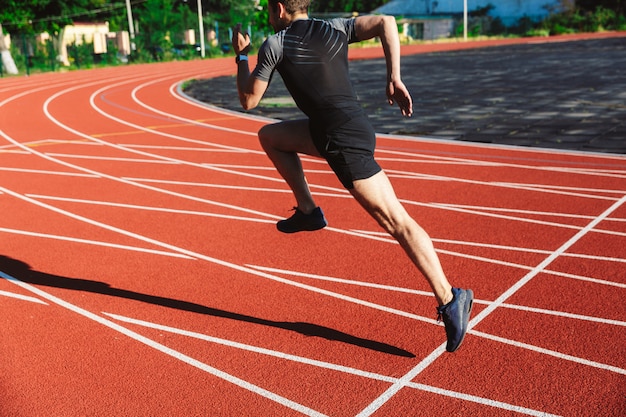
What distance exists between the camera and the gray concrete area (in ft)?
33.1

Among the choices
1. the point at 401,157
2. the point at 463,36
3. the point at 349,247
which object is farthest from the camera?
the point at 463,36

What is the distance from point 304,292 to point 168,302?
0.84 metres

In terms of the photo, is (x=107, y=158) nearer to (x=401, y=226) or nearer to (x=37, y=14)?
(x=401, y=226)

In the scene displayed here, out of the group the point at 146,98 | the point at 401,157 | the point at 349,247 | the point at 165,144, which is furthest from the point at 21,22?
the point at 349,247

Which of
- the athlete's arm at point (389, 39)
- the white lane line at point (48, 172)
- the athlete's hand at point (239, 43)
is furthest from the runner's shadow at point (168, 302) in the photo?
the white lane line at point (48, 172)

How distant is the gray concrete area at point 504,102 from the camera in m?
10.1

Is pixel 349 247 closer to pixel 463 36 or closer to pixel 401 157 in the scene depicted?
pixel 401 157

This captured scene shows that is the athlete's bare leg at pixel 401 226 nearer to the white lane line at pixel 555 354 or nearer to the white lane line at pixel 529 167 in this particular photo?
the white lane line at pixel 555 354

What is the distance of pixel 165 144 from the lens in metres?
10.5

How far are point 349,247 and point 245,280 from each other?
0.99 metres

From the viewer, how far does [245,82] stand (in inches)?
136

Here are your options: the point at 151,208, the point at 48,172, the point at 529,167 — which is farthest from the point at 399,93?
the point at 48,172

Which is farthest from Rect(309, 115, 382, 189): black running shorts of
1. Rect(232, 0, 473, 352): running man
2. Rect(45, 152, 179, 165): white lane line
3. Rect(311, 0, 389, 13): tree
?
Rect(311, 0, 389, 13): tree

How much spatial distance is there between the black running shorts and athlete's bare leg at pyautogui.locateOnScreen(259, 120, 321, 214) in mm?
236
